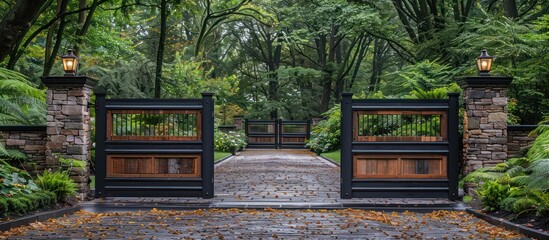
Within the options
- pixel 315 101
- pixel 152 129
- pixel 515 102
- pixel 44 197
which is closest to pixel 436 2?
pixel 515 102

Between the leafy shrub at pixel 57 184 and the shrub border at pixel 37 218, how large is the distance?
32cm

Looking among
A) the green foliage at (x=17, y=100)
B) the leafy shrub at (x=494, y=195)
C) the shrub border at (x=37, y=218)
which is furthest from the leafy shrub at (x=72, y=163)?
the leafy shrub at (x=494, y=195)

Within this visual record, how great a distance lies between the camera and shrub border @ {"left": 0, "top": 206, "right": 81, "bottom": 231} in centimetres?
749

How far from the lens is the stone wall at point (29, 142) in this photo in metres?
10.7

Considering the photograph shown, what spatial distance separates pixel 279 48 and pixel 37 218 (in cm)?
3548

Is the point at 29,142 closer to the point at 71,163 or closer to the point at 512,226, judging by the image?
the point at 71,163

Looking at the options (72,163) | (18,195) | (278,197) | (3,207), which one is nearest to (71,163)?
(72,163)

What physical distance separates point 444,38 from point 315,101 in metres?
22.7

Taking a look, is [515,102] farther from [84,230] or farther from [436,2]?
[84,230]

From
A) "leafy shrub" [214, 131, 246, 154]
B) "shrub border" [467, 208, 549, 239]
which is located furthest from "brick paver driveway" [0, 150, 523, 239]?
"leafy shrub" [214, 131, 246, 154]

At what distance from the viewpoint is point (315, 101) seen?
42.8m

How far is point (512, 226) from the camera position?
25.0 ft

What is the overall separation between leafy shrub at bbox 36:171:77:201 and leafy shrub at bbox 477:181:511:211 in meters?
6.52

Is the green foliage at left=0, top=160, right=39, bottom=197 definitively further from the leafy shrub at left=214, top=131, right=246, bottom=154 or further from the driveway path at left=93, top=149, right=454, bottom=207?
the leafy shrub at left=214, top=131, right=246, bottom=154
